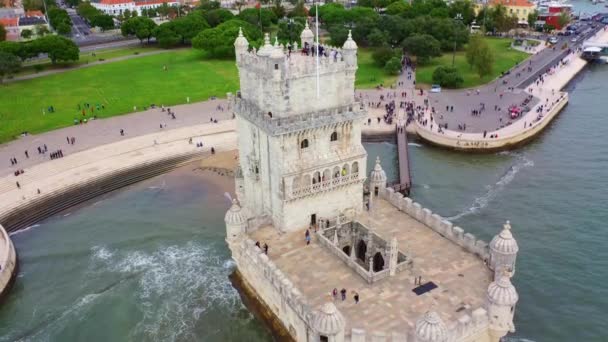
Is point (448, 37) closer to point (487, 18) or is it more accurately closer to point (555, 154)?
point (487, 18)

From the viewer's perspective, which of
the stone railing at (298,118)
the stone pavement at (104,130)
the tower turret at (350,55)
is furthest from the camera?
the stone pavement at (104,130)

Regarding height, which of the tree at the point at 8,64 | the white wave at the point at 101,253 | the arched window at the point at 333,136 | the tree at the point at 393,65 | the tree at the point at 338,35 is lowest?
the white wave at the point at 101,253

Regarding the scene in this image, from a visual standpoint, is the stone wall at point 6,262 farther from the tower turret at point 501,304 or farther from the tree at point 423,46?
the tree at point 423,46

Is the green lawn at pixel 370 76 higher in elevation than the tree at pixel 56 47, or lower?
lower

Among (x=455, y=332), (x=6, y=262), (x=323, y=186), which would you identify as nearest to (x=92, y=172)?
(x=6, y=262)

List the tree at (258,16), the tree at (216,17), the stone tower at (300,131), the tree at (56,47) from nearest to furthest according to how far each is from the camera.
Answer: the stone tower at (300,131) < the tree at (56,47) < the tree at (258,16) < the tree at (216,17)

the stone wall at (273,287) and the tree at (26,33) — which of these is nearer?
the stone wall at (273,287)

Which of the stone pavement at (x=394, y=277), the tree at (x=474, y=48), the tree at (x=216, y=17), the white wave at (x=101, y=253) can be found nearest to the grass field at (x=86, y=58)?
the tree at (x=216, y=17)
